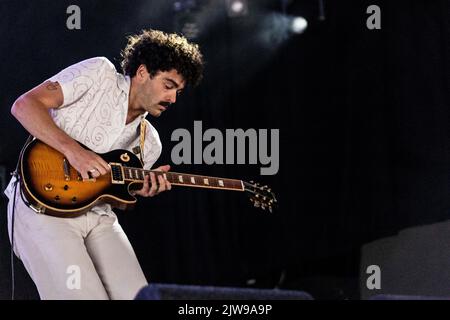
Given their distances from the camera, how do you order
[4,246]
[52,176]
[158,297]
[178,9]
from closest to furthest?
[158,297] < [52,176] < [4,246] < [178,9]

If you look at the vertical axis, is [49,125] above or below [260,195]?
above

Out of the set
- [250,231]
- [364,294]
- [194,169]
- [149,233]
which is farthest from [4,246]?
[364,294]

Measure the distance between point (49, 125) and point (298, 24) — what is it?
7.99 feet

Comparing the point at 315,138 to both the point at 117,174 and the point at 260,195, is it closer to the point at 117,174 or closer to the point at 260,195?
the point at 260,195

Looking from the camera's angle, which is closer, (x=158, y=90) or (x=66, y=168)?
(x=66, y=168)

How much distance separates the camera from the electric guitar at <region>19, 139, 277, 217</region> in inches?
133

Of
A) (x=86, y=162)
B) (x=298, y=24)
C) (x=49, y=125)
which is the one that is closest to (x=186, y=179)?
(x=86, y=162)

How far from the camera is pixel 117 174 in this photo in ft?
12.0

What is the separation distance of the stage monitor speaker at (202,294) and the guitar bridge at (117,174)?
156 cm

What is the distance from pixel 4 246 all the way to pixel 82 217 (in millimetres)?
1411

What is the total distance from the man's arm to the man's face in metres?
0.44

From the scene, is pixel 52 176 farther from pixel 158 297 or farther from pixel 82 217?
pixel 158 297

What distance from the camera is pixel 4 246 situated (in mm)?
4711

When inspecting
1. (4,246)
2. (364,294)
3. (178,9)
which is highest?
(178,9)
